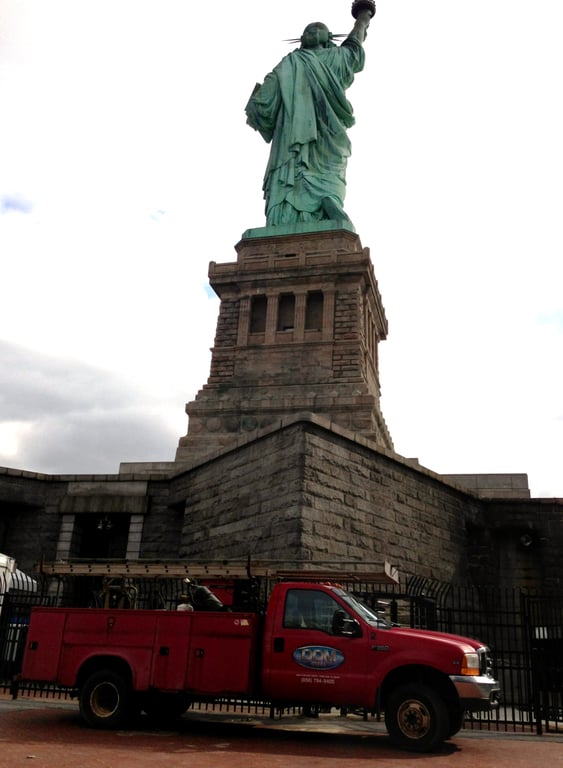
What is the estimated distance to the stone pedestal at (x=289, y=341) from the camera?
2881cm

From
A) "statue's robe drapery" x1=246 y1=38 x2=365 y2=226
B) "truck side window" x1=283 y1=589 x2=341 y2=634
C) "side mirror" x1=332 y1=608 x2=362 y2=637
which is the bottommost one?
"side mirror" x1=332 y1=608 x2=362 y2=637

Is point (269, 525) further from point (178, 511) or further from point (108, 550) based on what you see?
point (108, 550)

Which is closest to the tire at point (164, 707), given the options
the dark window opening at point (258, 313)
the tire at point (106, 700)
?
the tire at point (106, 700)

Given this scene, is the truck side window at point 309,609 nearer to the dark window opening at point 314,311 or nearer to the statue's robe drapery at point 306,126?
the dark window opening at point 314,311

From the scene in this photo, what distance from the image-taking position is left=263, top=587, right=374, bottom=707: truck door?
884 centimetres

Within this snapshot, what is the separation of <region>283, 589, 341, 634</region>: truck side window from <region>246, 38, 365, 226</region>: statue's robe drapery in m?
27.6

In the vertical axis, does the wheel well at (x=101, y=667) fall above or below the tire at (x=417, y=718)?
above

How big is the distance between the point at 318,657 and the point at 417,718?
136cm

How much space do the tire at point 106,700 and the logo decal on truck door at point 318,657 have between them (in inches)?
92.7

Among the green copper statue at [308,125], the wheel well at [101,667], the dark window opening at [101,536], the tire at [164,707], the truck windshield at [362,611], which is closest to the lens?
the truck windshield at [362,611]

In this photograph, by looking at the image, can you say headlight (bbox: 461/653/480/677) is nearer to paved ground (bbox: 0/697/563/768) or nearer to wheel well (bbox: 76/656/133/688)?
paved ground (bbox: 0/697/563/768)

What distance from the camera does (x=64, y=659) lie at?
32.7 ft

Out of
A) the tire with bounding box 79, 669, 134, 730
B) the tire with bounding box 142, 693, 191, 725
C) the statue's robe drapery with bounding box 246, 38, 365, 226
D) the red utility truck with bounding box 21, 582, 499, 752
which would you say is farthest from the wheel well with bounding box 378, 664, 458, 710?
the statue's robe drapery with bounding box 246, 38, 365, 226

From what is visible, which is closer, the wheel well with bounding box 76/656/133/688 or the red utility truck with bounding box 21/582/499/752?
the red utility truck with bounding box 21/582/499/752
